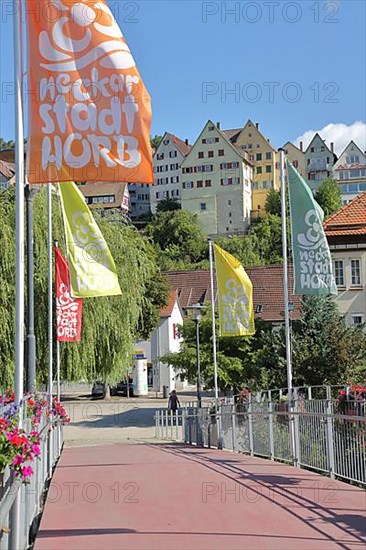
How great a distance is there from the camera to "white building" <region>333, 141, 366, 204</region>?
146 m

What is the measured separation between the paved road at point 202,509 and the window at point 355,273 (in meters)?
27.2

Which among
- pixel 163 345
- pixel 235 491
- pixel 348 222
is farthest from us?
pixel 163 345

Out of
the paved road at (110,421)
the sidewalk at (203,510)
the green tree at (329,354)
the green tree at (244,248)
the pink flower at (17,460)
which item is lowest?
the paved road at (110,421)

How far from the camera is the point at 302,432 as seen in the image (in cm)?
1479

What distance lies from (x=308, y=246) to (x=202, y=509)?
342 inches

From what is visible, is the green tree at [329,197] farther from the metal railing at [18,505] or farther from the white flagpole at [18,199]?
the white flagpole at [18,199]

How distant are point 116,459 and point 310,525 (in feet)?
35.9

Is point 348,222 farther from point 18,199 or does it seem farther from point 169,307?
point 18,199

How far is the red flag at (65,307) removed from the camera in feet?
66.7

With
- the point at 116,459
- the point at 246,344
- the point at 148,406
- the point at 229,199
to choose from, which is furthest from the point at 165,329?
the point at 229,199

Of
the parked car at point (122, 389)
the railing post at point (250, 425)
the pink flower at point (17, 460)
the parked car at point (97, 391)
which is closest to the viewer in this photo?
the pink flower at point (17, 460)

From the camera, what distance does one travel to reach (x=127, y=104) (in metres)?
8.48

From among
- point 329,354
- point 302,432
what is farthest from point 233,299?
point 329,354

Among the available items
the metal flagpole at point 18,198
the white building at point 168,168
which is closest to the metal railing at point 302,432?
the metal flagpole at point 18,198
